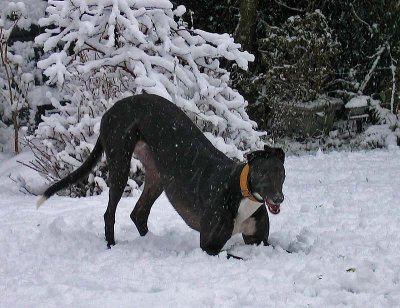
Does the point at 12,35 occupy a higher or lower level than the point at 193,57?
lower

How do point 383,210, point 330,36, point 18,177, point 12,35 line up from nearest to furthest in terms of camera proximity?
point 383,210 → point 18,177 → point 12,35 → point 330,36

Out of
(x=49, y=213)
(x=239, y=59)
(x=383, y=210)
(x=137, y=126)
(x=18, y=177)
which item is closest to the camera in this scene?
(x=137, y=126)

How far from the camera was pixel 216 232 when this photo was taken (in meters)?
4.53

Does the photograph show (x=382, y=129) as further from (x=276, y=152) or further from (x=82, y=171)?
(x=276, y=152)

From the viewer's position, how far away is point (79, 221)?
5.80m

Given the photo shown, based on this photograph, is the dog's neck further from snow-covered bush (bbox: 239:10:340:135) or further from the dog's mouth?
snow-covered bush (bbox: 239:10:340:135)

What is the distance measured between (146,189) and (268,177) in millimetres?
1557

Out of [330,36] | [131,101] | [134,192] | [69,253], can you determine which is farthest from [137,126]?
[330,36]

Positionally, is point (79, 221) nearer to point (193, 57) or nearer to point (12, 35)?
point (193, 57)

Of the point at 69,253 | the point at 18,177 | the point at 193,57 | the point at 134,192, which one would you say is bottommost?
the point at 18,177

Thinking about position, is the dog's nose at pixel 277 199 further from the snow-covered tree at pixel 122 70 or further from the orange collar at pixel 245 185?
the snow-covered tree at pixel 122 70

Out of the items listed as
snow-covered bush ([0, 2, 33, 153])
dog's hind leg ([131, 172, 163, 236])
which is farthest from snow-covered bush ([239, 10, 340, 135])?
dog's hind leg ([131, 172, 163, 236])

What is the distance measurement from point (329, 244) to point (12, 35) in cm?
799

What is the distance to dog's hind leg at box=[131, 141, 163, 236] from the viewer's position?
17.5 feet
